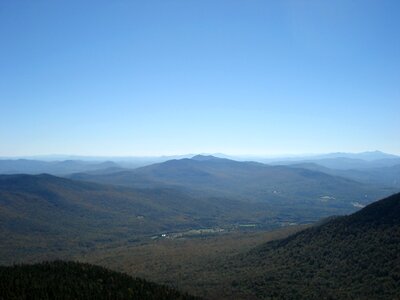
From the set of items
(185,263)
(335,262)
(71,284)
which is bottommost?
(185,263)

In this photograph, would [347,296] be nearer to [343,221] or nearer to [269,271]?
[269,271]

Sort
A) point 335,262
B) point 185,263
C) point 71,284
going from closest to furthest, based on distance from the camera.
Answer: point 71,284, point 335,262, point 185,263

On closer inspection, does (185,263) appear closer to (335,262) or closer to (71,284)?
(335,262)

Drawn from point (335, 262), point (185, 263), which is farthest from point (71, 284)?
point (185, 263)

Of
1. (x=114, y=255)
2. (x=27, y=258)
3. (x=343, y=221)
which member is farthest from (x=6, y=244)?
(x=343, y=221)

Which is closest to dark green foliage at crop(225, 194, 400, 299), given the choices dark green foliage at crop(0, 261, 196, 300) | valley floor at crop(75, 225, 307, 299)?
valley floor at crop(75, 225, 307, 299)

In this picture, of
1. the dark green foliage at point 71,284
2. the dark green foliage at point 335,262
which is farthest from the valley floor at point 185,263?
the dark green foliage at point 71,284
